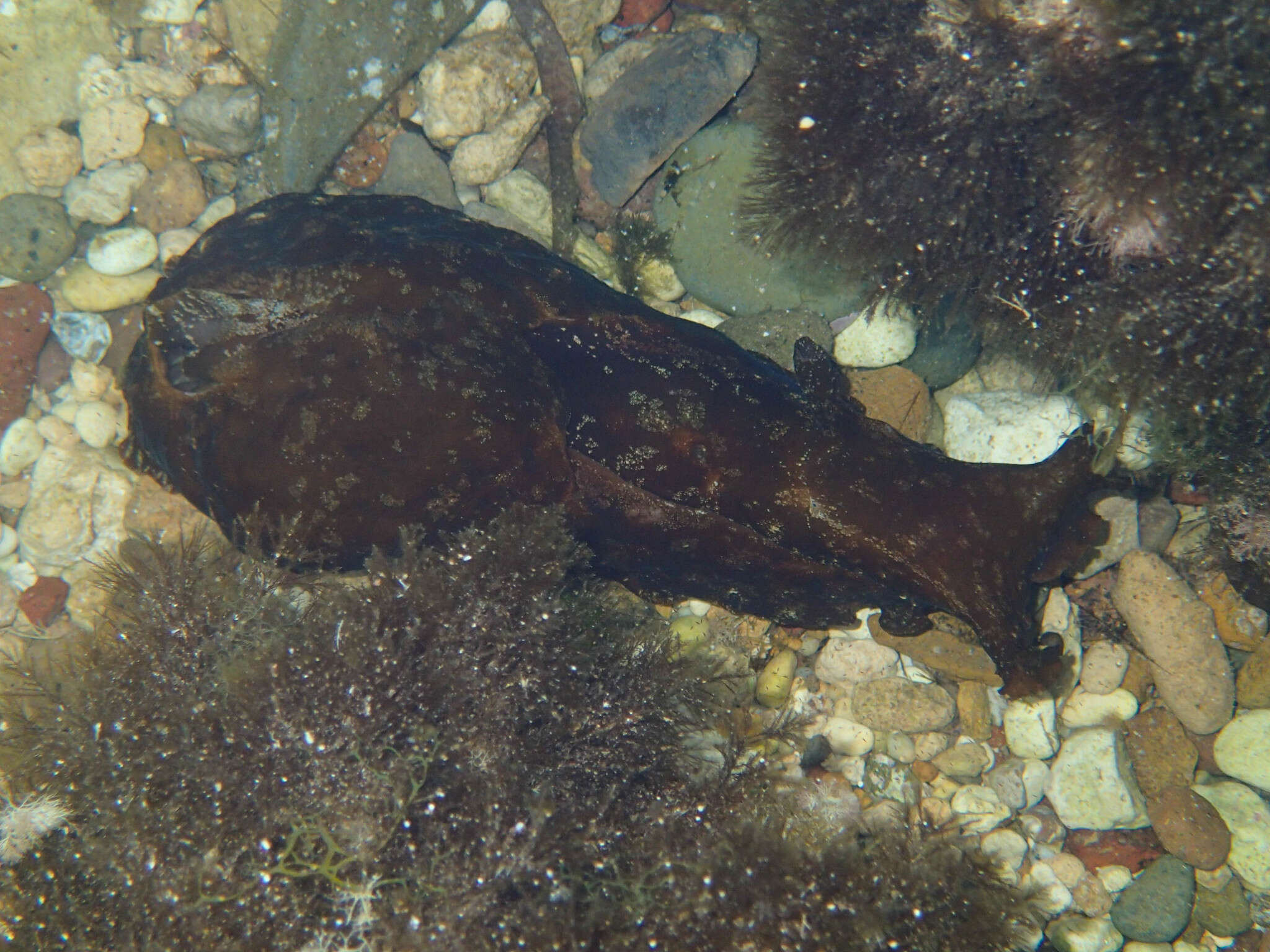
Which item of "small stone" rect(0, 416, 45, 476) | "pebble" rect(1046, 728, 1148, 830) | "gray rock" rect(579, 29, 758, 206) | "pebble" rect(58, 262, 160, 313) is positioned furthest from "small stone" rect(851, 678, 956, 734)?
"small stone" rect(0, 416, 45, 476)

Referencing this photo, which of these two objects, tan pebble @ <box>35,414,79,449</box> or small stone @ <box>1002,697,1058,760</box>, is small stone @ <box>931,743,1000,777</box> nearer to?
small stone @ <box>1002,697,1058,760</box>

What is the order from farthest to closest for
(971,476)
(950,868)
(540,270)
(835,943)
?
(540,270) < (971,476) < (950,868) < (835,943)

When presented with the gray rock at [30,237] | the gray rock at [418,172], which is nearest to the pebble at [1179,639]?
the gray rock at [418,172]

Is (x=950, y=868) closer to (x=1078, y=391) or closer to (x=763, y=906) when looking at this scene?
(x=763, y=906)

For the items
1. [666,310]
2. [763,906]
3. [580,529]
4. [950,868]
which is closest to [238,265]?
[580,529]

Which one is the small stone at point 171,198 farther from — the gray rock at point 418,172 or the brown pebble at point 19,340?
the gray rock at point 418,172

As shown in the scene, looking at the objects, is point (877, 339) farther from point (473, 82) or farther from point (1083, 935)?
point (1083, 935)
